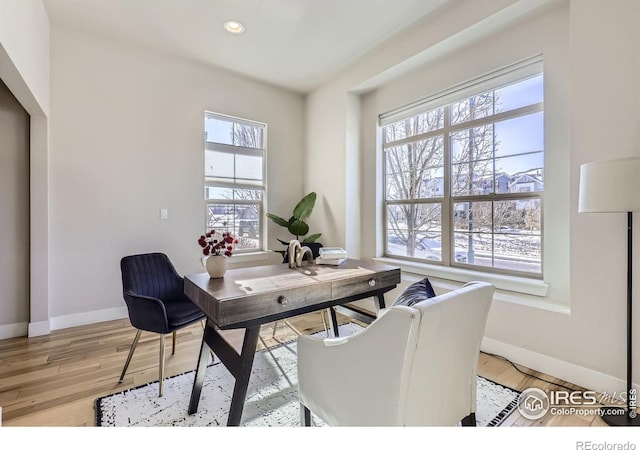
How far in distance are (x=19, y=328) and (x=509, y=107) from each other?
4932 mm

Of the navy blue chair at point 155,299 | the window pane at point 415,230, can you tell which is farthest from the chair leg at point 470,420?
the window pane at point 415,230

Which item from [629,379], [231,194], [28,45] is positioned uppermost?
[28,45]

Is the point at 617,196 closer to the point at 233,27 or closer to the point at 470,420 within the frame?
the point at 470,420

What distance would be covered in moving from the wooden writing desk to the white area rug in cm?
12

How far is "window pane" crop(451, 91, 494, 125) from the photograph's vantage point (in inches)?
107

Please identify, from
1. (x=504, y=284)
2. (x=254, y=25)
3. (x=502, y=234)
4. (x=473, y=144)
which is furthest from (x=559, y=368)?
(x=254, y=25)

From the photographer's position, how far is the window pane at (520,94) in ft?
7.89

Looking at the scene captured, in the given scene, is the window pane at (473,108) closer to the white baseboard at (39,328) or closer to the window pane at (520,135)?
the window pane at (520,135)

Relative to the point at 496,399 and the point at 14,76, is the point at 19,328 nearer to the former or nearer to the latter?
the point at 14,76

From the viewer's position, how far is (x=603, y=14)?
1.85 metres

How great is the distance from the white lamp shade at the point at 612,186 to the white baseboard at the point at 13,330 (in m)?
4.57

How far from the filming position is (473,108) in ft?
9.30

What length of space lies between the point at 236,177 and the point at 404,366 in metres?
3.45

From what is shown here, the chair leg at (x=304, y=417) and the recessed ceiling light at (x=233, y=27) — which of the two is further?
the recessed ceiling light at (x=233, y=27)
